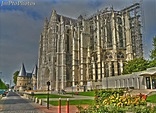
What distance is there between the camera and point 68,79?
65.6 meters

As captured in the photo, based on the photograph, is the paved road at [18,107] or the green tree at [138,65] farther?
the green tree at [138,65]

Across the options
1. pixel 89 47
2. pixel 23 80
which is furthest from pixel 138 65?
pixel 23 80

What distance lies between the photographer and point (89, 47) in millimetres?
63125

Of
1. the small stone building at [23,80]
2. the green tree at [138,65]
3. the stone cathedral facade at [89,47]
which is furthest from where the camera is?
the small stone building at [23,80]

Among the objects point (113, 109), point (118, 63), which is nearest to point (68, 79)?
point (118, 63)

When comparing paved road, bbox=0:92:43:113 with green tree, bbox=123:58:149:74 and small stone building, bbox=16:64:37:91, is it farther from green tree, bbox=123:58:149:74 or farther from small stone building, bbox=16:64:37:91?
small stone building, bbox=16:64:37:91

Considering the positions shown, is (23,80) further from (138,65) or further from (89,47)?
(138,65)

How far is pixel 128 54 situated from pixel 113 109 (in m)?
49.0

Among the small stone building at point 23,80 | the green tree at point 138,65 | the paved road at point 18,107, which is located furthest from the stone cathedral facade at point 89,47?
the small stone building at point 23,80

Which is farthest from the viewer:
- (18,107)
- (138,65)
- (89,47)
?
(89,47)

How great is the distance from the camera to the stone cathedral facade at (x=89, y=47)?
5634 centimetres

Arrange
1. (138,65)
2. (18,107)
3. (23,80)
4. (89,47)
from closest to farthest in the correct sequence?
1. (18,107)
2. (138,65)
3. (89,47)
4. (23,80)

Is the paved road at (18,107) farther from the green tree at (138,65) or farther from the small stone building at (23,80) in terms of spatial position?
the small stone building at (23,80)

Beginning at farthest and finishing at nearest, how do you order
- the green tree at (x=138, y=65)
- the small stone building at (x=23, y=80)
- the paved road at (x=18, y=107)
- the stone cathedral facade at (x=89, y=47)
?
the small stone building at (x=23, y=80) → the stone cathedral facade at (x=89, y=47) → the green tree at (x=138, y=65) → the paved road at (x=18, y=107)
